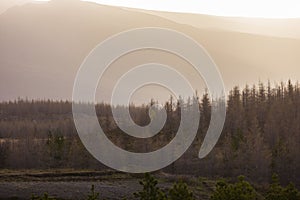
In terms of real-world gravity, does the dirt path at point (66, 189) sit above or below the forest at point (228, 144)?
below

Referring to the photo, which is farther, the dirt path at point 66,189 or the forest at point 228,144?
the forest at point 228,144

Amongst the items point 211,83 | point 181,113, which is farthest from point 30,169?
point 211,83

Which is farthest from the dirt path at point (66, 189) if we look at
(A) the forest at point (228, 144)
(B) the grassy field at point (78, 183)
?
(A) the forest at point (228, 144)

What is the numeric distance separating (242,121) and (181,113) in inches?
655

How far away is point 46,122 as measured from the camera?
147000 millimetres

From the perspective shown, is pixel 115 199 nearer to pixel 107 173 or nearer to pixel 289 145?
pixel 107 173

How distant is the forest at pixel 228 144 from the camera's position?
78875mm

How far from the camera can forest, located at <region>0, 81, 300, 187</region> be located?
259 feet

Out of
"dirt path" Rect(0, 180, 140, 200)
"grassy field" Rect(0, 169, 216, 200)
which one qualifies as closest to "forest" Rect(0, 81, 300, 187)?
"grassy field" Rect(0, 169, 216, 200)

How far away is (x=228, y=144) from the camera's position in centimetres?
8562

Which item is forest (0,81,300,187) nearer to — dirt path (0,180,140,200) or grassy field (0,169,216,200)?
grassy field (0,169,216,200)

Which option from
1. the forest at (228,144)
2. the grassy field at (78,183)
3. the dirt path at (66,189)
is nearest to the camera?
the dirt path at (66,189)

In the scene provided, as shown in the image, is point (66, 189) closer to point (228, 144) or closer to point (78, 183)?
point (78, 183)

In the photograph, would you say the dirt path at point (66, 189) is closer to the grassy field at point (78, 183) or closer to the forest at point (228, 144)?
the grassy field at point (78, 183)
